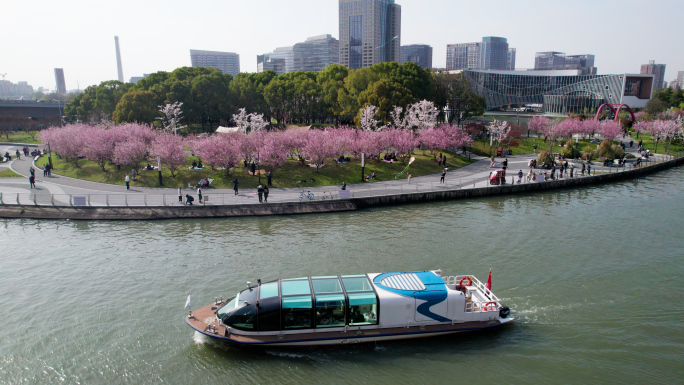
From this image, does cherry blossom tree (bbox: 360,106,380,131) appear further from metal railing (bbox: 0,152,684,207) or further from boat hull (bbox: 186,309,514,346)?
boat hull (bbox: 186,309,514,346)

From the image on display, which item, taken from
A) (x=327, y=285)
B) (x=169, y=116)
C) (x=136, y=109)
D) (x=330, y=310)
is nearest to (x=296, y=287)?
(x=327, y=285)

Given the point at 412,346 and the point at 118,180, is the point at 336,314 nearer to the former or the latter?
the point at 412,346

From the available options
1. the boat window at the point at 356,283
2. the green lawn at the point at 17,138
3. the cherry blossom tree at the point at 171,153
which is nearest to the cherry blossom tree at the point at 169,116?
the cherry blossom tree at the point at 171,153

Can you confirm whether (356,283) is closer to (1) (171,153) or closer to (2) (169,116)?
(1) (171,153)

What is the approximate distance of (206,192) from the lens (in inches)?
1499

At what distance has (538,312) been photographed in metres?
18.6

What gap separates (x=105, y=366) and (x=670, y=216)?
130 feet

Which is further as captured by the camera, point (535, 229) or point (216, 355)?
point (535, 229)

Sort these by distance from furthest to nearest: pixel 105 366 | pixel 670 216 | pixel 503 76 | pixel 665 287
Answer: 1. pixel 503 76
2. pixel 670 216
3. pixel 665 287
4. pixel 105 366

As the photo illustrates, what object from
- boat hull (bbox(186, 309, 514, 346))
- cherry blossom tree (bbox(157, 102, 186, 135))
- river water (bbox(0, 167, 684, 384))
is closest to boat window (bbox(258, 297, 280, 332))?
boat hull (bbox(186, 309, 514, 346))

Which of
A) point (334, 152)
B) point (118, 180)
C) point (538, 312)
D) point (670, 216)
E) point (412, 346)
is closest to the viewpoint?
point (412, 346)

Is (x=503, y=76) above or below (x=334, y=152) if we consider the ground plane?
above

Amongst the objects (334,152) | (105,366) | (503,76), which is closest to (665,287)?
(105,366)

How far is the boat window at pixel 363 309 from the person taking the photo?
1591 cm
